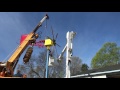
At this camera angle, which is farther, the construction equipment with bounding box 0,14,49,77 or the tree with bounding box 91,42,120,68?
the tree with bounding box 91,42,120,68

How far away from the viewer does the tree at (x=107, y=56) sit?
35.4m

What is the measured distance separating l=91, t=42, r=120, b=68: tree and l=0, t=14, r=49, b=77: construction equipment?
24.1 m

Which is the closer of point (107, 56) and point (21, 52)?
point (21, 52)

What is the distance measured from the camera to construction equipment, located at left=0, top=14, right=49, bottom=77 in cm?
977

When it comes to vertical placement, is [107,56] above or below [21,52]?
above

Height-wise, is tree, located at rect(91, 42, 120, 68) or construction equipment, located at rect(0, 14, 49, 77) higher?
tree, located at rect(91, 42, 120, 68)

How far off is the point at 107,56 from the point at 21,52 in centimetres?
2639

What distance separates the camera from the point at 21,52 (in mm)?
11359
